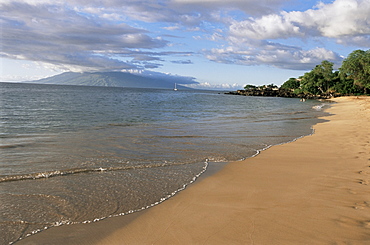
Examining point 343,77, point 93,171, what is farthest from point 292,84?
point 93,171

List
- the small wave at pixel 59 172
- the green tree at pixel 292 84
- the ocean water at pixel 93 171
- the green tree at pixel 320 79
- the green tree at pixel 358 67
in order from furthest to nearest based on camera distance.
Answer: the green tree at pixel 292 84, the green tree at pixel 320 79, the green tree at pixel 358 67, the small wave at pixel 59 172, the ocean water at pixel 93 171

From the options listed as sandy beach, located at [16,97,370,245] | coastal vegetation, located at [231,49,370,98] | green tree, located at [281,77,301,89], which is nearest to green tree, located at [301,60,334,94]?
coastal vegetation, located at [231,49,370,98]

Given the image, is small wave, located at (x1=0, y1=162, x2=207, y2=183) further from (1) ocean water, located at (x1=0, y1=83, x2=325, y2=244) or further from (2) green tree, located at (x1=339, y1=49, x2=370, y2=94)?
(2) green tree, located at (x1=339, y1=49, x2=370, y2=94)

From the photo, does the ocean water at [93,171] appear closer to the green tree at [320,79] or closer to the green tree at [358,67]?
the green tree at [358,67]

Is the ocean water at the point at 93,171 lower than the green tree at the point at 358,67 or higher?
lower

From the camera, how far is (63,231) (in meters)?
4.88

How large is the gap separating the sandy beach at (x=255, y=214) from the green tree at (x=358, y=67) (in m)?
86.5

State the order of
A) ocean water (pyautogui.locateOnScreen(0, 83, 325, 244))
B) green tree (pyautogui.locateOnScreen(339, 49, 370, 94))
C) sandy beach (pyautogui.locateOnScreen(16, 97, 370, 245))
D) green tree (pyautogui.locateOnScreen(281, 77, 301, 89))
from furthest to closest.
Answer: green tree (pyautogui.locateOnScreen(281, 77, 301, 89))
green tree (pyautogui.locateOnScreen(339, 49, 370, 94))
ocean water (pyautogui.locateOnScreen(0, 83, 325, 244))
sandy beach (pyautogui.locateOnScreen(16, 97, 370, 245))

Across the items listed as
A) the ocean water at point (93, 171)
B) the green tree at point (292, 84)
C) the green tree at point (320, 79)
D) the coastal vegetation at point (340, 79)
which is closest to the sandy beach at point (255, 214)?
the ocean water at point (93, 171)

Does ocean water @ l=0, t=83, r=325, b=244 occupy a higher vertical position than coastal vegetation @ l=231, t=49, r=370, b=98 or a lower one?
lower

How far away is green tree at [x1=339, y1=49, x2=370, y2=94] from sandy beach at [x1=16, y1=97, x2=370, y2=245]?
8648cm

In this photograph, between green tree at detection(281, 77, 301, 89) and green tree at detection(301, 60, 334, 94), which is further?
green tree at detection(281, 77, 301, 89)

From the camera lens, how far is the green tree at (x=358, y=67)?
81000 mm

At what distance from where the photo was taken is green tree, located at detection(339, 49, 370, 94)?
266 ft
